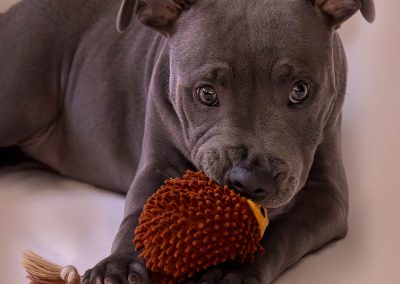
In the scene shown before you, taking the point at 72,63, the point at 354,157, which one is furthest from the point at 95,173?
the point at 354,157

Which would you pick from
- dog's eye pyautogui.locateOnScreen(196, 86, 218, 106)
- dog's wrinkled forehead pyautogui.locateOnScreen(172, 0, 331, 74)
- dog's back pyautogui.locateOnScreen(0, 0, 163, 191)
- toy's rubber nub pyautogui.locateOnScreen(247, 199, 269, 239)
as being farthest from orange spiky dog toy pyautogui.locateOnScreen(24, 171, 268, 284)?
dog's back pyautogui.locateOnScreen(0, 0, 163, 191)

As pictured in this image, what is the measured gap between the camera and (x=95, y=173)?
3172mm

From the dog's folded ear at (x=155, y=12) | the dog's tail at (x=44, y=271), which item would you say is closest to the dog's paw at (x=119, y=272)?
the dog's tail at (x=44, y=271)

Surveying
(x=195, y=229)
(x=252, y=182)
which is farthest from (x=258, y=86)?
(x=195, y=229)

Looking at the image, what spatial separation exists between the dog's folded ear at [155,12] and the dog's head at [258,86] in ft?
0.08

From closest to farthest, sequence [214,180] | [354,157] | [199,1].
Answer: [214,180]
[199,1]
[354,157]

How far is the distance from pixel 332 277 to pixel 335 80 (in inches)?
23.6

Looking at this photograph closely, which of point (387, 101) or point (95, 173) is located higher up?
point (387, 101)

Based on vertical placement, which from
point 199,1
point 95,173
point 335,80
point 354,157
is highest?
point 199,1

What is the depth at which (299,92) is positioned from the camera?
2287 millimetres

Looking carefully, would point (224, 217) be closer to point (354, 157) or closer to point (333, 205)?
point (333, 205)

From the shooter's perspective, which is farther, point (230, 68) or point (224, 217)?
point (230, 68)

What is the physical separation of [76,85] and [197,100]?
982 millimetres

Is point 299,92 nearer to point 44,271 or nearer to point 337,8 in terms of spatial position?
point 337,8
